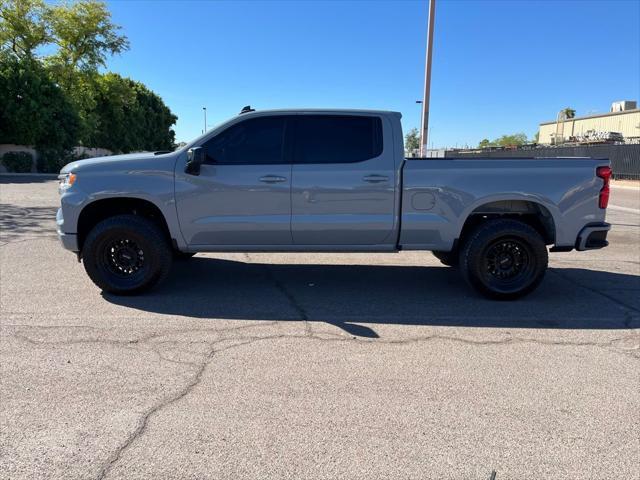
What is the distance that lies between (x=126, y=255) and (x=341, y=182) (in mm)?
2600

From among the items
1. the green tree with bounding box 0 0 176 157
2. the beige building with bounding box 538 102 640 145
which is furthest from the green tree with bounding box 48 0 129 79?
the beige building with bounding box 538 102 640 145

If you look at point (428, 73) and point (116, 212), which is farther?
point (428, 73)

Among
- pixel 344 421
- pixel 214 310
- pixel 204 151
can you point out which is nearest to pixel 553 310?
pixel 344 421

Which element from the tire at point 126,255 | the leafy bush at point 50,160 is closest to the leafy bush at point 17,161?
the leafy bush at point 50,160

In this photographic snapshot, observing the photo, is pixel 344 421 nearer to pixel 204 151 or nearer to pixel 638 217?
pixel 204 151

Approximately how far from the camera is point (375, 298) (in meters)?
5.73

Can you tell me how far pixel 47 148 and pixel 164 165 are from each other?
1370 inches

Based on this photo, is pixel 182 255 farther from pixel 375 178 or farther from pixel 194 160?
pixel 375 178

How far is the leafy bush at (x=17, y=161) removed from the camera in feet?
110

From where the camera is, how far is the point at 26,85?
31.7m

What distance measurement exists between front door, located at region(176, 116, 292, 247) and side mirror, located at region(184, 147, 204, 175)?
80 mm

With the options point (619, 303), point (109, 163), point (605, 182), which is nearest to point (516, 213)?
point (605, 182)

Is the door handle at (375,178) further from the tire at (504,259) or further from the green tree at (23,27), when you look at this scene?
the green tree at (23,27)

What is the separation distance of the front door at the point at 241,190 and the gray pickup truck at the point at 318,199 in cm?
1
